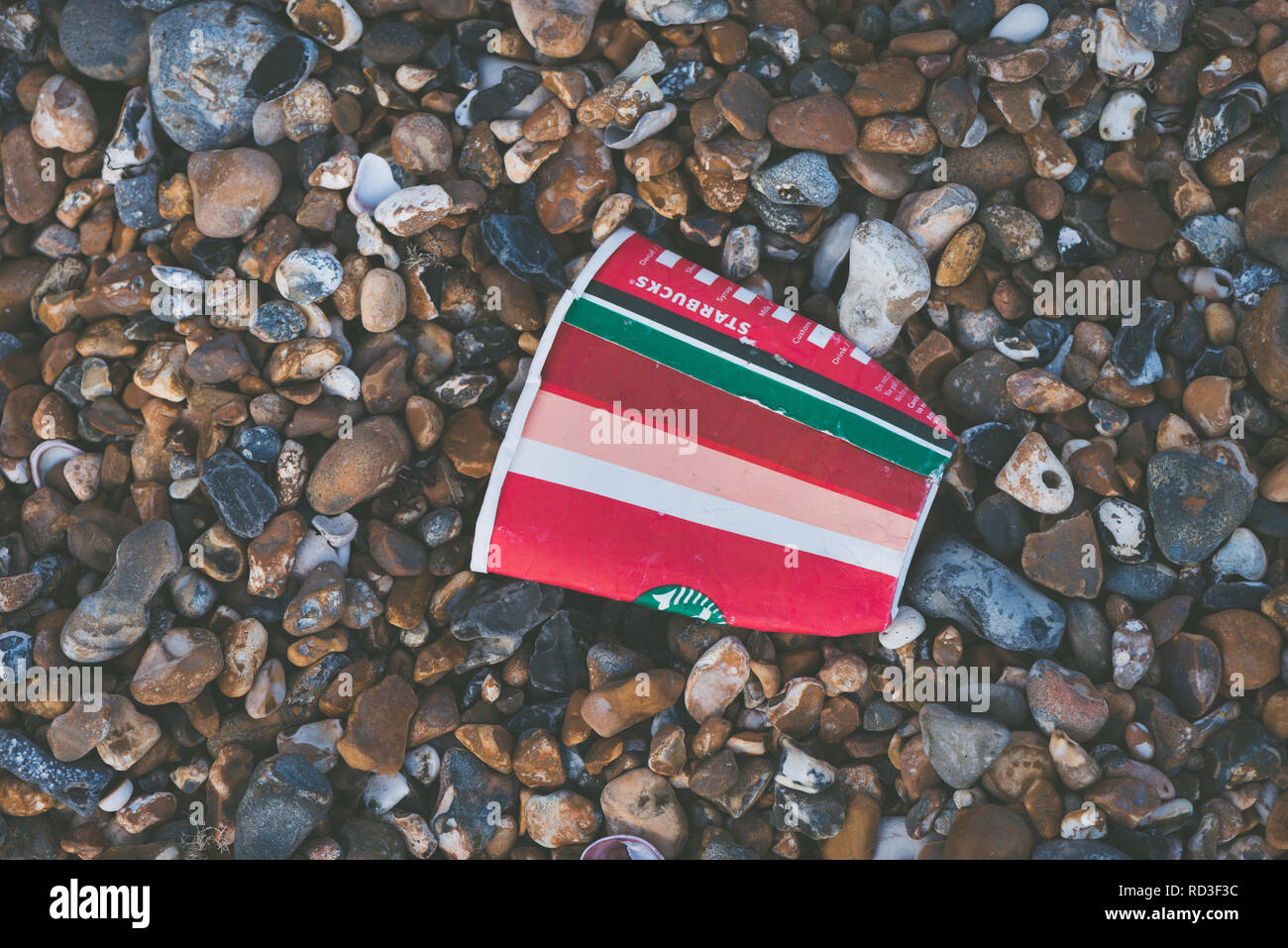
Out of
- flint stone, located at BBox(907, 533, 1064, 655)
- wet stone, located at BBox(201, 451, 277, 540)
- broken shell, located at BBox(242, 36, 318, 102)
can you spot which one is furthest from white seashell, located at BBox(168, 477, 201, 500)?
flint stone, located at BBox(907, 533, 1064, 655)

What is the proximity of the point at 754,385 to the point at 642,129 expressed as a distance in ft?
1.99

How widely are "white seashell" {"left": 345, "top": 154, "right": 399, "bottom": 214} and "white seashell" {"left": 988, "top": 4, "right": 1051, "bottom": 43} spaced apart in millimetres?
1377

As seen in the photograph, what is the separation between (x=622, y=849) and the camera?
1.86m

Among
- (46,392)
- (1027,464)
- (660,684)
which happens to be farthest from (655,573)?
(46,392)

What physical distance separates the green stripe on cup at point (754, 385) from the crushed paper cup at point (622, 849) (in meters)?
0.94

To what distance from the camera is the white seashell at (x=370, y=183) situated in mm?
1993

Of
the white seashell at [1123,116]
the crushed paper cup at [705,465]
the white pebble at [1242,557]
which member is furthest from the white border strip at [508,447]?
the white pebble at [1242,557]

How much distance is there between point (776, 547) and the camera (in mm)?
1939

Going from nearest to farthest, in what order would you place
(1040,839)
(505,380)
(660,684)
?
(1040,839) < (660,684) < (505,380)

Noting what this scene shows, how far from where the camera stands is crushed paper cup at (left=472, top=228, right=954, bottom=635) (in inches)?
75.3

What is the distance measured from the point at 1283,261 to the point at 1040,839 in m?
1.31

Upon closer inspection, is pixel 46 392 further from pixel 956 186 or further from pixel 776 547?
pixel 956 186

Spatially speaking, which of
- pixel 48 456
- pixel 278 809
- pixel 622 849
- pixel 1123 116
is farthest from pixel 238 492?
pixel 1123 116

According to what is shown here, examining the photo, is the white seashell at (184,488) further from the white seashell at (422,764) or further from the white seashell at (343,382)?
the white seashell at (422,764)
